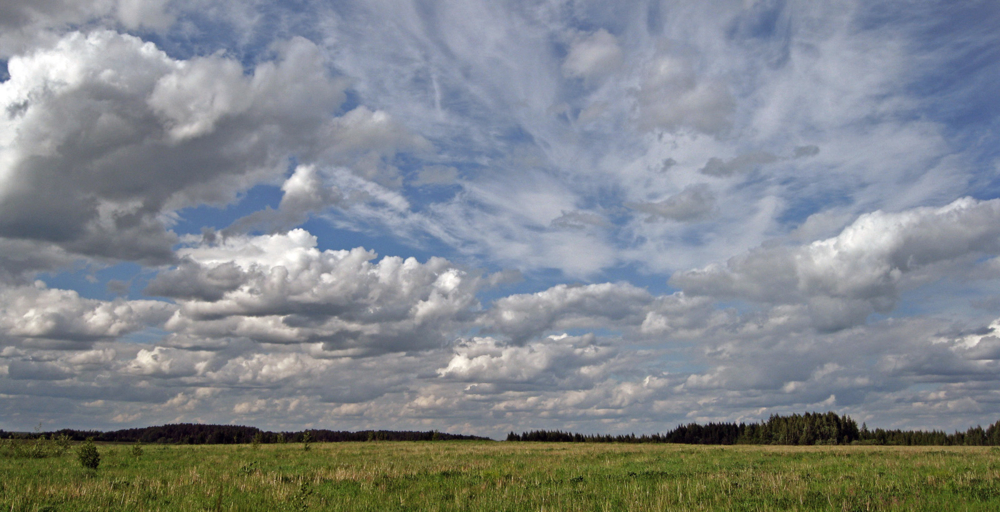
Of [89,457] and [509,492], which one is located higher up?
[509,492]

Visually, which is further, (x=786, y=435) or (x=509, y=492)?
(x=786, y=435)

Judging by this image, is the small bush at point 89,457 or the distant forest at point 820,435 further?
the distant forest at point 820,435

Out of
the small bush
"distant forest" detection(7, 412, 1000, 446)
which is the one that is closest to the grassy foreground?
the small bush

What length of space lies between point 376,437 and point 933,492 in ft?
370

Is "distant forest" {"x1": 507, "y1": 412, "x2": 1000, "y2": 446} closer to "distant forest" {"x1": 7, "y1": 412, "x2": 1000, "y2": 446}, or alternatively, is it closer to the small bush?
"distant forest" {"x1": 7, "y1": 412, "x2": 1000, "y2": 446}

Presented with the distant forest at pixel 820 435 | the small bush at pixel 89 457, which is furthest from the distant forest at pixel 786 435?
the small bush at pixel 89 457

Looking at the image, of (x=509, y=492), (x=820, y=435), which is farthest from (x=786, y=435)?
(x=509, y=492)

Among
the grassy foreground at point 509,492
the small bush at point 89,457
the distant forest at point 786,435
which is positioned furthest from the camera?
the distant forest at point 786,435

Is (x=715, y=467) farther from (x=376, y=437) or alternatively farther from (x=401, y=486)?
(x=376, y=437)

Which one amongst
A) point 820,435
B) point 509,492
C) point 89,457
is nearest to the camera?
point 509,492

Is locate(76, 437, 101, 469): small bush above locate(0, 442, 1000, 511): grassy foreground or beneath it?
beneath

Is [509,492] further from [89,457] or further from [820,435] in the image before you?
[820,435]

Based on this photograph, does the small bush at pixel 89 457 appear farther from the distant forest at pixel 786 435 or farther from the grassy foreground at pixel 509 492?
the distant forest at pixel 786 435

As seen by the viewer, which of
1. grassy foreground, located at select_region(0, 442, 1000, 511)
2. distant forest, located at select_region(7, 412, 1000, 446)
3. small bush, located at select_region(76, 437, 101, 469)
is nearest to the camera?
grassy foreground, located at select_region(0, 442, 1000, 511)
